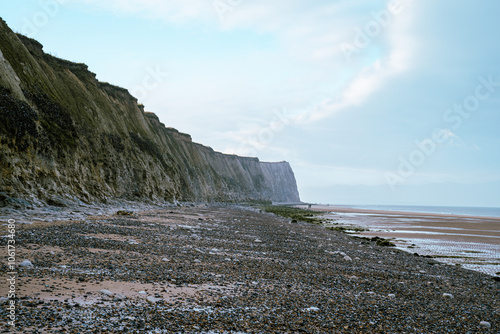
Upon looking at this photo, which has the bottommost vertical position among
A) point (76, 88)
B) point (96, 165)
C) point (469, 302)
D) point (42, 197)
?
point (469, 302)

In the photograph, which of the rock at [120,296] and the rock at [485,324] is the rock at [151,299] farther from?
the rock at [485,324]

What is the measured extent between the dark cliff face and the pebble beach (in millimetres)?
8085

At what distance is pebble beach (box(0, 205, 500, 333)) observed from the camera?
16.3ft

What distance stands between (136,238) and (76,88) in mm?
25897

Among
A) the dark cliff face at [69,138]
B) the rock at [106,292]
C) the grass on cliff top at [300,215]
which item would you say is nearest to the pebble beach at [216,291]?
the rock at [106,292]

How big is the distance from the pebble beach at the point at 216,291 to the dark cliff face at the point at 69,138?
809cm

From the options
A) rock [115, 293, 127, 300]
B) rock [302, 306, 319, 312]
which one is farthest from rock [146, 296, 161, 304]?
rock [302, 306, 319, 312]

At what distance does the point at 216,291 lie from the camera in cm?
683

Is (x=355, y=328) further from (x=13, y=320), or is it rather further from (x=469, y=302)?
(x=13, y=320)

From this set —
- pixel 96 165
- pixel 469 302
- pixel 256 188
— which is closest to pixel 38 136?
pixel 96 165

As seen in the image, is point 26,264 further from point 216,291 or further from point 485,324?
point 485,324

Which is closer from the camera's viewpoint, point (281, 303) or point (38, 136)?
point (281, 303)

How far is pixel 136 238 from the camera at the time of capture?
40.8 ft

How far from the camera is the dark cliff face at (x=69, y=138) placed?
17.8 m
